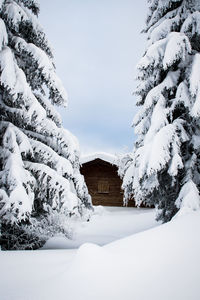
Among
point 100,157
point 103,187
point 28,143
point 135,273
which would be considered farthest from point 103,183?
point 135,273

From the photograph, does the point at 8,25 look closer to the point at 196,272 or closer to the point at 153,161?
the point at 153,161

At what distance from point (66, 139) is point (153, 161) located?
9.44 ft

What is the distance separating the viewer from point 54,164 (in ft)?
25.2

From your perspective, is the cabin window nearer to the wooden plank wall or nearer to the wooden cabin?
the wooden cabin

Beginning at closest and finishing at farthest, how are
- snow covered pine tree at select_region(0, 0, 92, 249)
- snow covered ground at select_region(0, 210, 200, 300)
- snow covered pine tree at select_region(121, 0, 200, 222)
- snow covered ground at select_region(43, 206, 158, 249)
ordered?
snow covered ground at select_region(0, 210, 200, 300) < snow covered pine tree at select_region(0, 0, 92, 249) < snow covered pine tree at select_region(121, 0, 200, 222) < snow covered ground at select_region(43, 206, 158, 249)

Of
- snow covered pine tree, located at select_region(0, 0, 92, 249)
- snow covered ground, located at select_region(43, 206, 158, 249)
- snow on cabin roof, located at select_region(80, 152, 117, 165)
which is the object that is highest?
snow on cabin roof, located at select_region(80, 152, 117, 165)

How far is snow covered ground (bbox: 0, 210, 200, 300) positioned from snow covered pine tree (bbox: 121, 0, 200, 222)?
3.87 meters

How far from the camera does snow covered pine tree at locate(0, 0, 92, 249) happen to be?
647cm

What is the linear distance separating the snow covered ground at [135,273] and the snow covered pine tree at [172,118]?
12.7 ft

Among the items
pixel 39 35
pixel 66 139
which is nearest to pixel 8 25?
pixel 39 35

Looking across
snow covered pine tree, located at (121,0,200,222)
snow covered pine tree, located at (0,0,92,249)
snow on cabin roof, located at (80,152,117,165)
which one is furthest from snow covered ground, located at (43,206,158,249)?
snow on cabin roof, located at (80,152,117,165)

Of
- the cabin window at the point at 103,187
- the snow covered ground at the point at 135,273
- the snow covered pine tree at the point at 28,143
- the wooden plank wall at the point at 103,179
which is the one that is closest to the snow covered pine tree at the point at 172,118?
the snow covered pine tree at the point at 28,143

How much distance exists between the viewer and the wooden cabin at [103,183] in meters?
24.2

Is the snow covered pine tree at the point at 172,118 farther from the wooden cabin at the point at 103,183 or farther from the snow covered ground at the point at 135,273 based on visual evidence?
the wooden cabin at the point at 103,183
